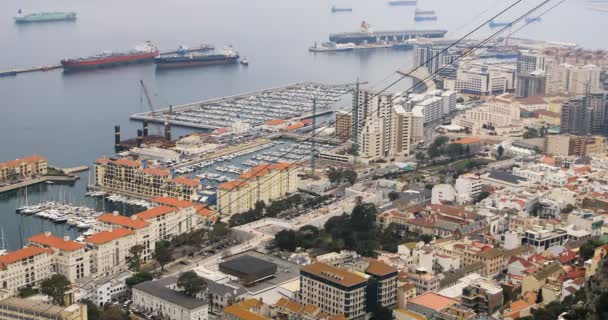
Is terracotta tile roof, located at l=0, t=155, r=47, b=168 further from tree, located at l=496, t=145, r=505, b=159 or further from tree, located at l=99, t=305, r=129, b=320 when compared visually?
tree, located at l=496, t=145, r=505, b=159

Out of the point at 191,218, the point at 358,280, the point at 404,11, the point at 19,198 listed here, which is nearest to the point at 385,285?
the point at 358,280

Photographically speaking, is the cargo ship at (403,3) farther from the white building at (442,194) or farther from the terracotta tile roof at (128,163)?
the white building at (442,194)

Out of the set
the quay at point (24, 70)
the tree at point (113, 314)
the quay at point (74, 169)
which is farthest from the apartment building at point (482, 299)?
the quay at point (24, 70)

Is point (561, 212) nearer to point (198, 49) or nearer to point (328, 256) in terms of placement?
point (328, 256)

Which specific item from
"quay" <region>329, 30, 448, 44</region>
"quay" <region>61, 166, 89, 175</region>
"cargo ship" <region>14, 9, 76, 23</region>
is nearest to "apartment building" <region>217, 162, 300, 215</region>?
"quay" <region>61, 166, 89, 175</region>

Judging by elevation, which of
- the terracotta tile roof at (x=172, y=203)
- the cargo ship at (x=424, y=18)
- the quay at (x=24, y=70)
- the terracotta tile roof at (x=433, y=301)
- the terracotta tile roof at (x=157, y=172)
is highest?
the cargo ship at (x=424, y=18)

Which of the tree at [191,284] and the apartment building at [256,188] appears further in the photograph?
the apartment building at [256,188]

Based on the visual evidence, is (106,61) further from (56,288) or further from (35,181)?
(56,288)

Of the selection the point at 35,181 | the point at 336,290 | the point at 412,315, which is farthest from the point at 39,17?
the point at 412,315
